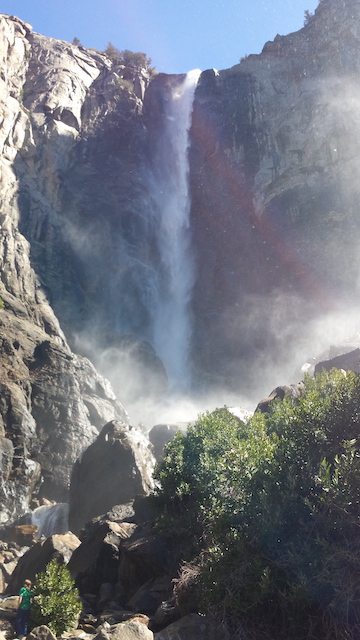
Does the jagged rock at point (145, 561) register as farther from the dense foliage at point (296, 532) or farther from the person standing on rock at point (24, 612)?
the dense foliage at point (296, 532)

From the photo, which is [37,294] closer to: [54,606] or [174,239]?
[174,239]

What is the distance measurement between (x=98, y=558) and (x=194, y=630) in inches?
279

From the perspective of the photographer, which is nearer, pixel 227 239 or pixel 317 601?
pixel 317 601

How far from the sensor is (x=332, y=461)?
8.11 m

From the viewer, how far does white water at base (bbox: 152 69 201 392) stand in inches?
1740

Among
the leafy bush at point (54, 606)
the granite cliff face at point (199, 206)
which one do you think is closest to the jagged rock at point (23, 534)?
the granite cliff face at point (199, 206)

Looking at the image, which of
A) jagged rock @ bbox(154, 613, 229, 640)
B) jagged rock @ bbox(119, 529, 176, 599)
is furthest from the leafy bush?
jagged rock @ bbox(154, 613, 229, 640)

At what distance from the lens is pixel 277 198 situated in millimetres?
45375

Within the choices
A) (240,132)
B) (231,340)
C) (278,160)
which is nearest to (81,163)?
(240,132)

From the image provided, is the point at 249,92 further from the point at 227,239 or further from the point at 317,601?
the point at 317,601

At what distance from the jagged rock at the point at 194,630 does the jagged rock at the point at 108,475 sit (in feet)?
43.8

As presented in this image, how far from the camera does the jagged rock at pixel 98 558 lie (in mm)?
13477

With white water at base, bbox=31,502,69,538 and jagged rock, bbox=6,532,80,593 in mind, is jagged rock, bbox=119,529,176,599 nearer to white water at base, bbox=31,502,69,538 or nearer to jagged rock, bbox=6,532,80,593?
jagged rock, bbox=6,532,80,593

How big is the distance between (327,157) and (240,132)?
1032 cm
